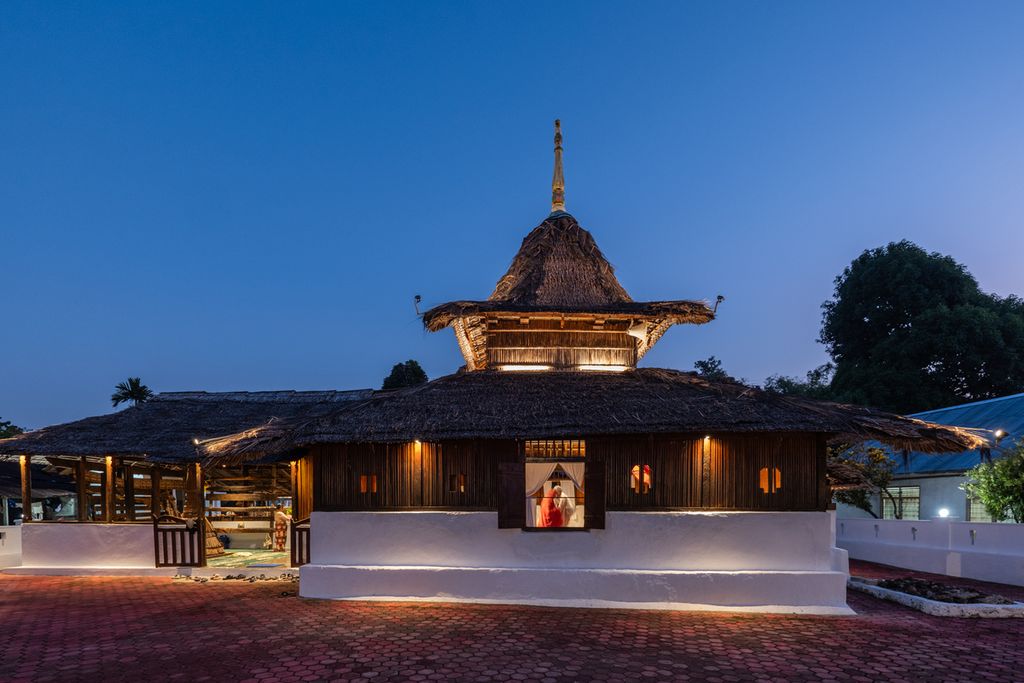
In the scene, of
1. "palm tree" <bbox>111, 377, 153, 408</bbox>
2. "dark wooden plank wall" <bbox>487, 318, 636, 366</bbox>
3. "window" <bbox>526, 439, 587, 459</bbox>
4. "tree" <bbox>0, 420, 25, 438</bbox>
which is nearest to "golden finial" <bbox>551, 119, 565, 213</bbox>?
"dark wooden plank wall" <bbox>487, 318, 636, 366</bbox>

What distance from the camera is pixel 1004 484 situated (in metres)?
12.2

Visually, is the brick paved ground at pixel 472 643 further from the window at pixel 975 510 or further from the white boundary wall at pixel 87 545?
the window at pixel 975 510

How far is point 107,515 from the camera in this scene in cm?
1294

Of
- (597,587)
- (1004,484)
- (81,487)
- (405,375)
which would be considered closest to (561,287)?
(597,587)

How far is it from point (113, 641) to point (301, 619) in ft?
7.17

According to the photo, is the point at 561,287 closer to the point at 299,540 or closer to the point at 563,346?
the point at 563,346

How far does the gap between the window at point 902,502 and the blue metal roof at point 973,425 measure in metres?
0.73

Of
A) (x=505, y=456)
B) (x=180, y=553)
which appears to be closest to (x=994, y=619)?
(x=505, y=456)

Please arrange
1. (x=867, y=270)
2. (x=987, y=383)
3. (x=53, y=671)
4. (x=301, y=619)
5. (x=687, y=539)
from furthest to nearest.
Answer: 1. (x=867, y=270)
2. (x=987, y=383)
3. (x=687, y=539)
4. (x=301, y=619)
5. (x=53, y=671)

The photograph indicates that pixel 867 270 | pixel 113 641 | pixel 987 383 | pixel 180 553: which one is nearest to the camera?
pixel 113 641

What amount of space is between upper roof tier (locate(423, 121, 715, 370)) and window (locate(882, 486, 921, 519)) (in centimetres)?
1016

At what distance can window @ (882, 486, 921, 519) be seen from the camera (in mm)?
17547

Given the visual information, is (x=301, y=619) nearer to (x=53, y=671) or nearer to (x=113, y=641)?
(x=113, y=641)

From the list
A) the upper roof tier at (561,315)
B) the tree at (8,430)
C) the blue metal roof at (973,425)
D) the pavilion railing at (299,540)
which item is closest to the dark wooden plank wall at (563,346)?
the upper roof tier at (561,315)
